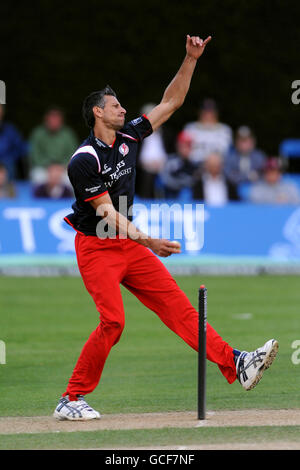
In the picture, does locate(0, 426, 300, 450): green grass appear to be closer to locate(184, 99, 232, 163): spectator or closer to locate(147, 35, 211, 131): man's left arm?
locate(147, 35, 211, 131): man's left arm

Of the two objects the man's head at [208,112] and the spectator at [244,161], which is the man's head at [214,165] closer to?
the spectator at [244,161]

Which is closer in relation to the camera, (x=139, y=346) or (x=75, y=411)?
(x=75, y=411)

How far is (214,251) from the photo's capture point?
56.0 feet

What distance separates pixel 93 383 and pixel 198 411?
0.85 m

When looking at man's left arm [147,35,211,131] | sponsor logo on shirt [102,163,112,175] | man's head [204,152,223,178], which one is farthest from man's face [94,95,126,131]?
man's head [204,152,223,178]

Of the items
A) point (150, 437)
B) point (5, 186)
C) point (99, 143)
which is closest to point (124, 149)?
point (99, 143)

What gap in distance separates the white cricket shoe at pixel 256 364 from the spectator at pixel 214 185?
10.5 metres

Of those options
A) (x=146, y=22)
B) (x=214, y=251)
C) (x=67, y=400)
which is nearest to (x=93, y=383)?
(x=67, y=400)

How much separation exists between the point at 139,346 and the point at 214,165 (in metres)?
7.87

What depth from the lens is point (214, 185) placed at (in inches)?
724

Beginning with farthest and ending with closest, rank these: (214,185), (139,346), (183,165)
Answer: (183,165), (214,185), (139,346)

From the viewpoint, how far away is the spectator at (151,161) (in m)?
19.5

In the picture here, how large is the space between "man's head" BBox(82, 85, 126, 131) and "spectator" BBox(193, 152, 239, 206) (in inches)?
398

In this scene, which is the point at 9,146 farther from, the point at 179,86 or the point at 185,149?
the point at 179,86
